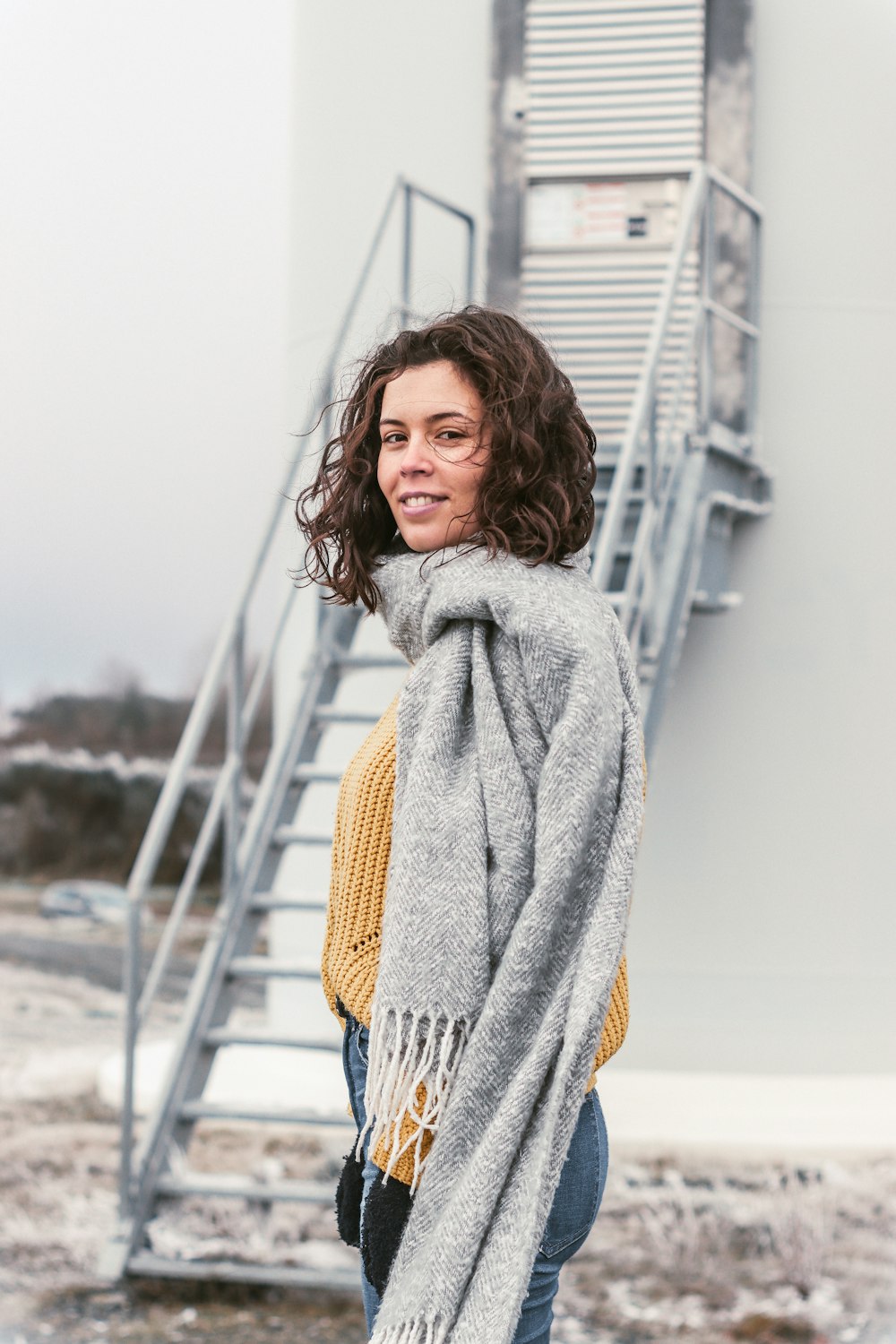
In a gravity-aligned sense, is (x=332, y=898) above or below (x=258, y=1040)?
above

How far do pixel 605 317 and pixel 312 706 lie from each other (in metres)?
1.73

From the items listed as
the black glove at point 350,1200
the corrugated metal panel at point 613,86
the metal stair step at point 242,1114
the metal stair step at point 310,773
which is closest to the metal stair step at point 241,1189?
the metal stair step at point 242,1114

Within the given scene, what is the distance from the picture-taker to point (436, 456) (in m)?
1.53

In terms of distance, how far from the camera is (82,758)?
45.1 ft

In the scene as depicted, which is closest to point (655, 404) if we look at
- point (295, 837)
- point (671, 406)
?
point (671, 406)

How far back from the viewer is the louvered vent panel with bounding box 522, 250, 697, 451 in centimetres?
491

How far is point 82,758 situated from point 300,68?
9409 millimetres

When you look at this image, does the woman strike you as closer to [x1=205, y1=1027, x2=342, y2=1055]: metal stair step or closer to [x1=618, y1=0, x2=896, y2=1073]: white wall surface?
[x1=205, y1=1027, x2=342, y2=1055]: metal stair step

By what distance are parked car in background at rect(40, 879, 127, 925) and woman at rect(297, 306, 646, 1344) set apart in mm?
10597

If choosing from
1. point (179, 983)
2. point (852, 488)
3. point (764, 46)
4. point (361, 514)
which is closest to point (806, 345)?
point (852, 488)

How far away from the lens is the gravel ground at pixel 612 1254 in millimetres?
3584

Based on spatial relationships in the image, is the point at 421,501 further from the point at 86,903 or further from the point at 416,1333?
the point at 86,903

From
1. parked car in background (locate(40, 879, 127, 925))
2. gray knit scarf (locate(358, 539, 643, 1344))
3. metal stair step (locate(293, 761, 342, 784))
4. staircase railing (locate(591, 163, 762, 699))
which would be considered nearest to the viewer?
gray knit scarf (locate(358, 539, 643, 1344))

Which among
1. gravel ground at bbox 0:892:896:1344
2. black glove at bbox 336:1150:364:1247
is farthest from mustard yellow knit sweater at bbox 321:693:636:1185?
gravel ground at bbox 0:892:896:1344
